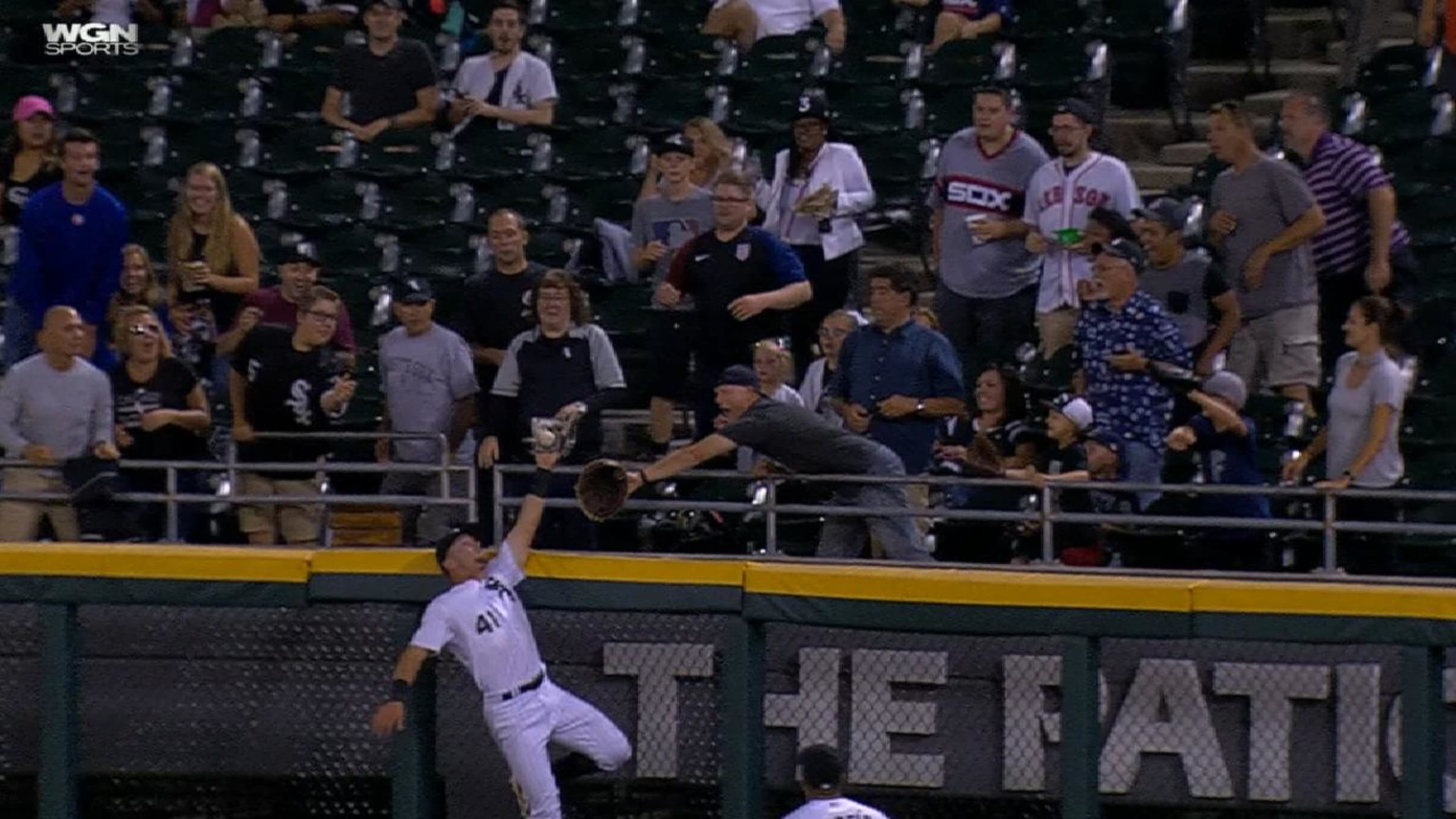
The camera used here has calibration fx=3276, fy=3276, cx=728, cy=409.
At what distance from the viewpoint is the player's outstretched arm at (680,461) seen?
12023 millimetres

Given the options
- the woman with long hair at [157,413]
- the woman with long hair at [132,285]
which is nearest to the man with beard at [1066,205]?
the woman with long hair at [157,413]

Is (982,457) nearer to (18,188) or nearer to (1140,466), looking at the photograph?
(1140,466)

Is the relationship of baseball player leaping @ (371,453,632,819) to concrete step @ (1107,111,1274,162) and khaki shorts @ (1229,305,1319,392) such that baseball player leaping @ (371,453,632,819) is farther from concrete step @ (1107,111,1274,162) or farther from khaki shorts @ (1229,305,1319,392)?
concrete step @ (1107,111,1274,162)

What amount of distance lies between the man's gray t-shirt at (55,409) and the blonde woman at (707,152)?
2903 mm

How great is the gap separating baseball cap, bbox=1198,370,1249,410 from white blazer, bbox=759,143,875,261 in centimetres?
234

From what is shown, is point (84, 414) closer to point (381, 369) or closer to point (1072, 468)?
point (381, 369)

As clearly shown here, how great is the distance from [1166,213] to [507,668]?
Answer: 349 centimetres

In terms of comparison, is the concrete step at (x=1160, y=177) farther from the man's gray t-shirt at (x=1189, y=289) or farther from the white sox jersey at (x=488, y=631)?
the white sox jersey at (x=488, y=631)

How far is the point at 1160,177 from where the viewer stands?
15.8m

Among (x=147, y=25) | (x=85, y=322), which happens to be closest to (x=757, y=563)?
(x=85, y=322)

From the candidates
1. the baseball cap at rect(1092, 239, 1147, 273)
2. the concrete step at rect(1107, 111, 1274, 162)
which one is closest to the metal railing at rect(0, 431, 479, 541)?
the baseball cap at rect(1092, 239, 1147, 273)

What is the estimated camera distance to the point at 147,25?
1825 cm

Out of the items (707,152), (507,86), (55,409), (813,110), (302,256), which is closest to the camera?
(55,409)

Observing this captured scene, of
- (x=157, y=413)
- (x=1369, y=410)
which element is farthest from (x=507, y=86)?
(x=1369, y=410)
